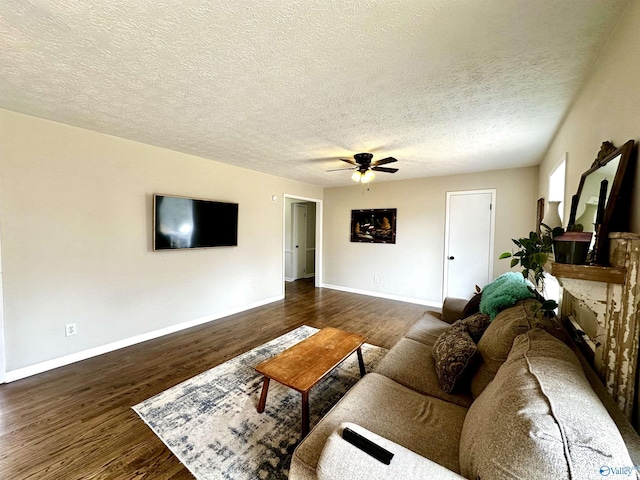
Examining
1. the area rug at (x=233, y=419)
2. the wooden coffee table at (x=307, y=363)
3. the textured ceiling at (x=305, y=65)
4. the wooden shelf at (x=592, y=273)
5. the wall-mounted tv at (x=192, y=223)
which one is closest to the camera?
the wooden shelf at (x=592, y=273)

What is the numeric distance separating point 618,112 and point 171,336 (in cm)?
435

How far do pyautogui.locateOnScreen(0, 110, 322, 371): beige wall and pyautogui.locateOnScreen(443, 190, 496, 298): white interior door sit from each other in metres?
3.90

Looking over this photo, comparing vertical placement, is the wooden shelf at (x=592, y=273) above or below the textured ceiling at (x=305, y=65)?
below

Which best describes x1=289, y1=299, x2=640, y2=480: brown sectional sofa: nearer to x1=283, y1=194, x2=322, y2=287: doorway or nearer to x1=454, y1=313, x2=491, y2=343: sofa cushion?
x1=454, y1=313, x2=491, y2=343: sofa cushion

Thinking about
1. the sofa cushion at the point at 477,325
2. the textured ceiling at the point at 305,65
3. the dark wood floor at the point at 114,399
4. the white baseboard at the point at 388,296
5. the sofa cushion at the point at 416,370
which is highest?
the textured ceiling at the point at 305,65

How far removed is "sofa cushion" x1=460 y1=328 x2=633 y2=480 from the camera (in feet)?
2.13

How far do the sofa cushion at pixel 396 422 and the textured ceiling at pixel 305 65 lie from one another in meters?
1.93

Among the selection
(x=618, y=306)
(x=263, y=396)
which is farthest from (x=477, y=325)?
(x=263, y=396)

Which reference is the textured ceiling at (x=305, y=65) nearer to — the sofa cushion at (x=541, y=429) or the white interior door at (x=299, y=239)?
the sofa cushion at (x=541, y=429)

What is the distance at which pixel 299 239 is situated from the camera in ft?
23.1

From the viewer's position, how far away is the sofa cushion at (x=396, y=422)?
42.8 inches

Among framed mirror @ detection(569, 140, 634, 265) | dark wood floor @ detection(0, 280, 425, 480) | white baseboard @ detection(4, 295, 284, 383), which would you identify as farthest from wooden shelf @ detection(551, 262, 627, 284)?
white baseboard @ detection(4, 295, 284, 383)

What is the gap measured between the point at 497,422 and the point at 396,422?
59 centimetres

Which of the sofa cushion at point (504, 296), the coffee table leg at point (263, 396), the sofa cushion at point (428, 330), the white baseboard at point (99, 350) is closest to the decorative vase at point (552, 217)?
the sofa cushion at point (504, 296)
